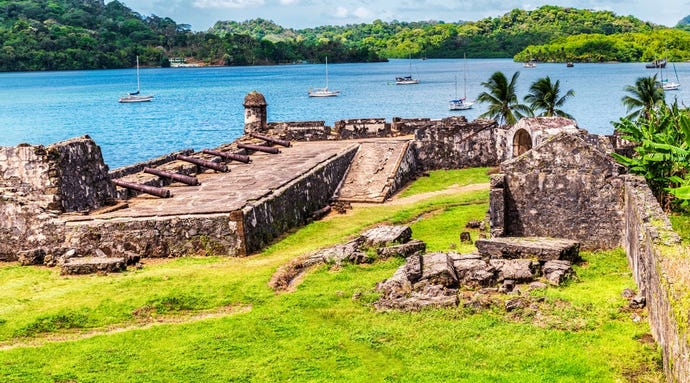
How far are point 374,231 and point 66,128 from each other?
77102 mm

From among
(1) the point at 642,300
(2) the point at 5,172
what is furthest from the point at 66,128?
(1) the point at 642,300

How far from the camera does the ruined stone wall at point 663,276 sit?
32.8 ft

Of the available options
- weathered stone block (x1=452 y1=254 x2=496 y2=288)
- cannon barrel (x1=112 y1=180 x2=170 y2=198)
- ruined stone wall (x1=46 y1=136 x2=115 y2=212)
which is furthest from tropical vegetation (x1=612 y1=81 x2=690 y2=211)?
ruined stone wall (x1=46 y1=136 x2=115 y2=212)

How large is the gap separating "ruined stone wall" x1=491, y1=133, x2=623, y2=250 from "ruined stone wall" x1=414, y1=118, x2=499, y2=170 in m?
15.2

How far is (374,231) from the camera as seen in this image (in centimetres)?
2014

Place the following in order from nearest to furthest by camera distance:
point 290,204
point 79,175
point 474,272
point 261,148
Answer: point 474,272, point 79,175, point 290,204, point 261,148

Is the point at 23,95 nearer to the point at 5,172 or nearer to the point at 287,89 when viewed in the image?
the point at 287,89

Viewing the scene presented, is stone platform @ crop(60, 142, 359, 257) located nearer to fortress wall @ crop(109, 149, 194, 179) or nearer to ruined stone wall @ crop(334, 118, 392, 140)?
fortress wall @ crop(109, 149, 194, 179)

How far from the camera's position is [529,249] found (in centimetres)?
1723

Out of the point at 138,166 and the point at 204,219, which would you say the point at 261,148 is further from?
the point at 204,219

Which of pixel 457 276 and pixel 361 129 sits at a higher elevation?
pixel 361 129

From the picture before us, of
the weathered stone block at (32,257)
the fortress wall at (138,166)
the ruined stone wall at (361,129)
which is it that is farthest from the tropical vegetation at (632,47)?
the weathered stone block at (32,257)

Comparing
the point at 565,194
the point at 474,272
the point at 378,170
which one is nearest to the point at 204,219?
the point at 474,272

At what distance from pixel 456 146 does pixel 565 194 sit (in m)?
15.6
